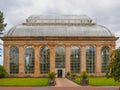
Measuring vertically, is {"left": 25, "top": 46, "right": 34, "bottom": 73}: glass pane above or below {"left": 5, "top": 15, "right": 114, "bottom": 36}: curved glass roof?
below

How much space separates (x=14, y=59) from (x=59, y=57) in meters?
11.3

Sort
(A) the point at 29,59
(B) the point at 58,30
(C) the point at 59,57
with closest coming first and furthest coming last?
(A) the point at 29,59 < (C) the point at 59,57 < (B) the point at 58,30

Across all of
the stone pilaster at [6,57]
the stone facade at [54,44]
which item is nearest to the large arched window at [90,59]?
the stone facade at [54,44]

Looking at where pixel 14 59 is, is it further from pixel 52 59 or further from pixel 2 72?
pixel 52 59

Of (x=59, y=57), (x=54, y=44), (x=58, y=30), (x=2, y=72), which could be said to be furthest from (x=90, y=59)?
(x=2, y=72)

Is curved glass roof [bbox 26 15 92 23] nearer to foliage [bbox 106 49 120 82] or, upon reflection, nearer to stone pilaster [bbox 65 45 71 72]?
stone pilaster [bbox 65 45 71 72]

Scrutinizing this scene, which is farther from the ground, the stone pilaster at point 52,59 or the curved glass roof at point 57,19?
the curved glass roof at point 57,19

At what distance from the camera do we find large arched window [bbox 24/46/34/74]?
101 metres

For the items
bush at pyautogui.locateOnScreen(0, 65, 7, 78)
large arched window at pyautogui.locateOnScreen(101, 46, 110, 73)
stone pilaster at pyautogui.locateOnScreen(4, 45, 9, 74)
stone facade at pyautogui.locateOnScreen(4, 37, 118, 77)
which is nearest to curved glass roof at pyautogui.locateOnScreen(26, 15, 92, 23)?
stone facade at pyautogui.locateOnScreen(4, 37, 118, 77)

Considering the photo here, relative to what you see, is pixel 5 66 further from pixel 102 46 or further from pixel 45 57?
pixel 102 46

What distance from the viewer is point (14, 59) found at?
101m

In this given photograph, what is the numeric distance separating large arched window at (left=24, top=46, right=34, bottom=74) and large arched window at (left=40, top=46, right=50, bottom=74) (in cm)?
228

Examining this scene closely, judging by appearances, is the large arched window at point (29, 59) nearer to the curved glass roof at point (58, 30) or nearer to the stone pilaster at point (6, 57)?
the curved glass roof at point (58, 30)

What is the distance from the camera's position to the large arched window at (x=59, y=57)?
334 feet
